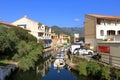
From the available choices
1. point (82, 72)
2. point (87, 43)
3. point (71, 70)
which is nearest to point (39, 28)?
point (87, 43)

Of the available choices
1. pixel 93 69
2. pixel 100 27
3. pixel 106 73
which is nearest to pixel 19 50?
pixel 93 69

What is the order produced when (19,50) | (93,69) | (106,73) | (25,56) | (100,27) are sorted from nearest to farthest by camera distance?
(106,73) → (93,69) → (25,56) → (19,50) → (100,27)

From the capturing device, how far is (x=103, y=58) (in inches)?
1623

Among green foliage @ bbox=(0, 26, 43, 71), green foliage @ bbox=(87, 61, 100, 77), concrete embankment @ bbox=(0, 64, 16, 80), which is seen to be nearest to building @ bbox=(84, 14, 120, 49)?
green foliage @ bbox=(0, 26, 43, 71)

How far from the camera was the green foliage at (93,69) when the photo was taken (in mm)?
36662

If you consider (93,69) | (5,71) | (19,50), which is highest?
(19,50)

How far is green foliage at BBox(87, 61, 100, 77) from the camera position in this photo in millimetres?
36662

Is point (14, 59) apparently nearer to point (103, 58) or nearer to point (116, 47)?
point (103, 58)

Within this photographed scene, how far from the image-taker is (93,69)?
37656mm

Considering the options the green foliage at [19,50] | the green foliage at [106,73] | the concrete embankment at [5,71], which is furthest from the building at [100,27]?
the green foliage at [106,73]

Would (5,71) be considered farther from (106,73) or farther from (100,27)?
(100,27)

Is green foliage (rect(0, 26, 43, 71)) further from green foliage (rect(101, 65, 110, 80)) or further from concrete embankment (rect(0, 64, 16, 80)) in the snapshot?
green foliage (rect(101, 65, 110, 80))

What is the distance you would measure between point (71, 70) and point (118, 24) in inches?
1231

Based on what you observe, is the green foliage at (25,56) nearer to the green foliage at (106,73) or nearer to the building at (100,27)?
the green foliage at (106,73)
